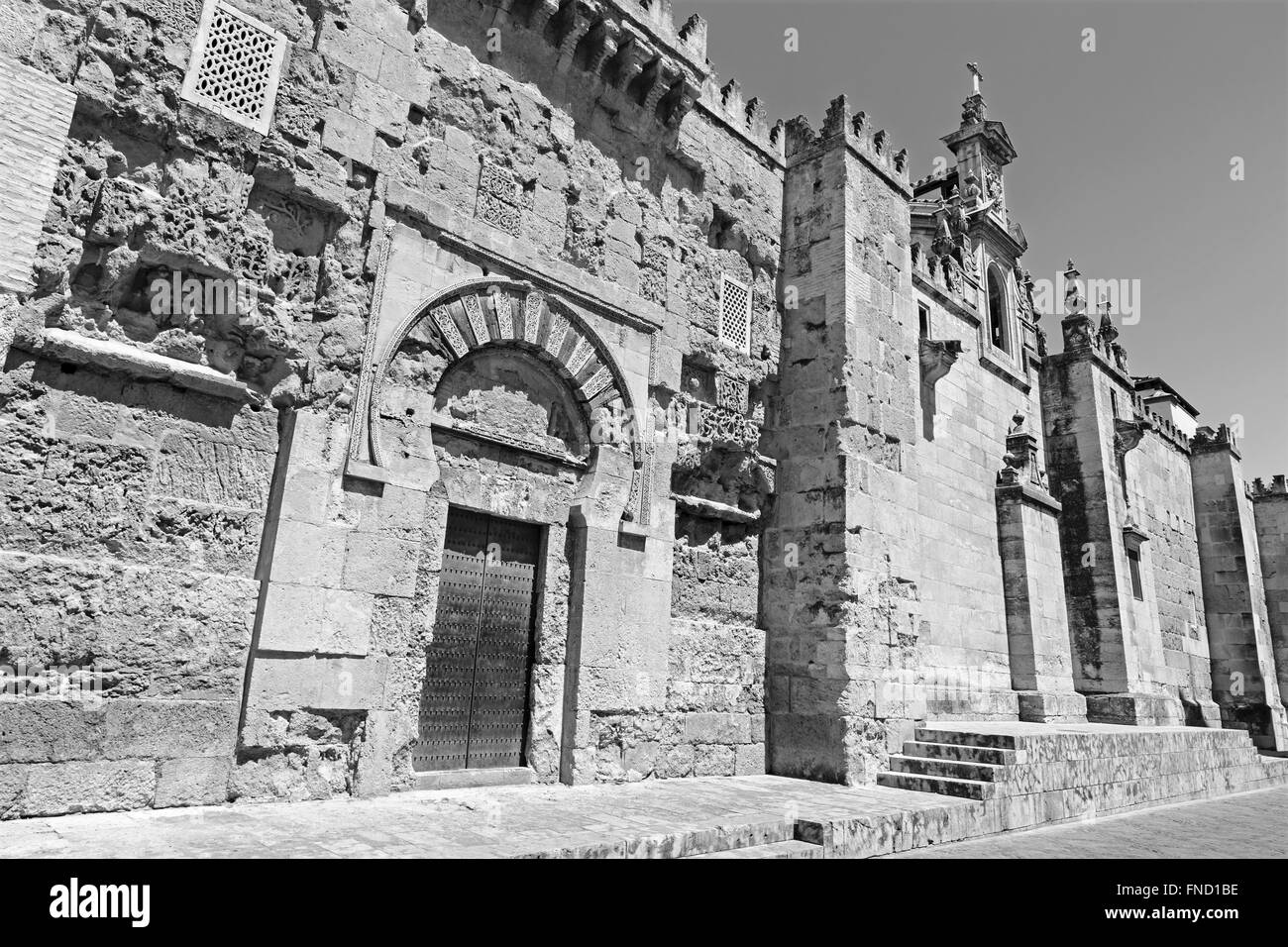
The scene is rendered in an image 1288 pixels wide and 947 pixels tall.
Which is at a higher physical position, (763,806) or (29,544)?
(29,544)

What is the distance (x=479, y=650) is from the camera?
6648 mm

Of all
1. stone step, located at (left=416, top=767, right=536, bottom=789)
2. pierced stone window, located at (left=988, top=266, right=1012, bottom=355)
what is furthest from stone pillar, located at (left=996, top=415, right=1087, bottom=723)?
stone step, located at (left=416, top=767, right=536, bottom=789)

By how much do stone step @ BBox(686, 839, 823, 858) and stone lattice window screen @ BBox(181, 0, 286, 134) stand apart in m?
6.02

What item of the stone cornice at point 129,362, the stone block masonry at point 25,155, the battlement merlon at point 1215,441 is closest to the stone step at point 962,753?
the stone cornice at point 129,362

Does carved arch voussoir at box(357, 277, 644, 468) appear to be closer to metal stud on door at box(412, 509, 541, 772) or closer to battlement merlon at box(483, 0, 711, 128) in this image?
metal stud on door at box(412, 509, 541, 772)

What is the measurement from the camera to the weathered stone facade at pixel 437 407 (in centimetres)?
478

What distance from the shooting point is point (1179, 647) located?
58.5 ft

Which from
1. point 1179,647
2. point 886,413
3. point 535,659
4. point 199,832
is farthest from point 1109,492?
point 199,832

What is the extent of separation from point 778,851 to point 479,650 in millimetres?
2965

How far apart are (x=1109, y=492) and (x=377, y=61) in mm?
14812

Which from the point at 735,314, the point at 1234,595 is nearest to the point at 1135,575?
the point at 1234,595

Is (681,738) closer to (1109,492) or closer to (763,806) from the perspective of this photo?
(763,806)

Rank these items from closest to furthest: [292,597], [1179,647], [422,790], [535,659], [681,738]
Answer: [292,597] < [422,790] < [535,659] < [681,738] < [1179,647]

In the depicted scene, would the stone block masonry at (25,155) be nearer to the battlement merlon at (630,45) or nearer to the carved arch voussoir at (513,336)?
the carved arch voussoir at (513,336)
